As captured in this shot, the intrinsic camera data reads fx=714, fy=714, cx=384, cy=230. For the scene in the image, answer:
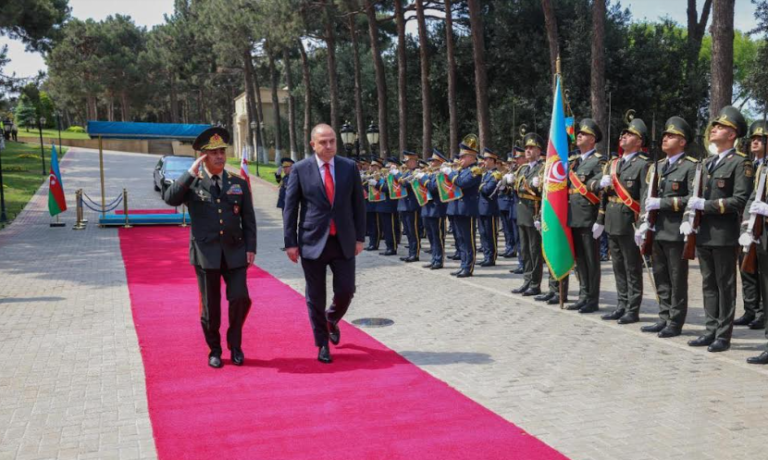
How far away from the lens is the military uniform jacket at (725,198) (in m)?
6.44

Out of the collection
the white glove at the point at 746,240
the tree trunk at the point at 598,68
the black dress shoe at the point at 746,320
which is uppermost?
the tree trunk at the point at 598,68

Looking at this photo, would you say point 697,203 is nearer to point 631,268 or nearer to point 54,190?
point 631,268

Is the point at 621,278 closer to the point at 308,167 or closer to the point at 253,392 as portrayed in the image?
the point at 308,167

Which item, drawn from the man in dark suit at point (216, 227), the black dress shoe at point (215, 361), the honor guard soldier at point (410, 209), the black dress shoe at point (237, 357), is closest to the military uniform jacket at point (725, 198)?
the man in dark suit at point (216, 227)

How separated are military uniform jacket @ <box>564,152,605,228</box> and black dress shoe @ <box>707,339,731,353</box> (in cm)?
221

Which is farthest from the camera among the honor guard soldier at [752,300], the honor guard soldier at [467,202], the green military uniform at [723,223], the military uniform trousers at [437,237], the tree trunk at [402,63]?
the tree trunk at [402,63]

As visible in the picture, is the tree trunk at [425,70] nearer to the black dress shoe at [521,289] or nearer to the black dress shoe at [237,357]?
the black dress shoe at [521,289]

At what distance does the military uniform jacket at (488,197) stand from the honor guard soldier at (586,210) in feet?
11.4

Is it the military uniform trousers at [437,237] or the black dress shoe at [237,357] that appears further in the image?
the military uniform trousers at [437,237]

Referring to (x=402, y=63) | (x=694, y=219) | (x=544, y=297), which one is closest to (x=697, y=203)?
(x=694, y=219)

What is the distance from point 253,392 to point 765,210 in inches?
177

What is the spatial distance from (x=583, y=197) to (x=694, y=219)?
189 cm

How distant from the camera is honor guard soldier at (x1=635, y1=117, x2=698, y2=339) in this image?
7.05 m

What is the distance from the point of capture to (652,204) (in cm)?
712
